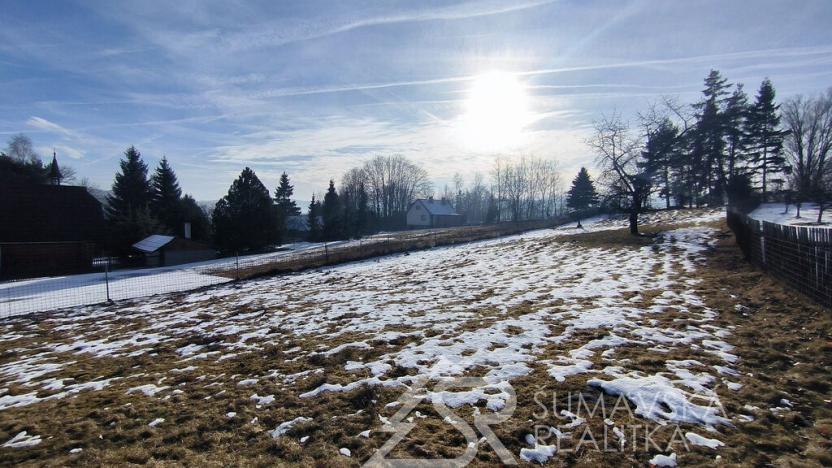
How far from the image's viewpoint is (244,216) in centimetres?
3759

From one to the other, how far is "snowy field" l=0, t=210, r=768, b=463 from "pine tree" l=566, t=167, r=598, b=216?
51.0 metres

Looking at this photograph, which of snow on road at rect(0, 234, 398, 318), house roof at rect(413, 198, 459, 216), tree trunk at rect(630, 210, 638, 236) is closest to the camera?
snow on road at rect(0, 234, 398, 318)

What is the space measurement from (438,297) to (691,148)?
42.6m

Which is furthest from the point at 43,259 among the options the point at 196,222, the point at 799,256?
the point at 799,256

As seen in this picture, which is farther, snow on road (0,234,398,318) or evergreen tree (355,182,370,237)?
evergreen tree (355,182,370,237)

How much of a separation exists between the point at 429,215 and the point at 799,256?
6938cm

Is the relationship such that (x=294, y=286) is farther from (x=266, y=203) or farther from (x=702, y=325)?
(x=266, y=203)

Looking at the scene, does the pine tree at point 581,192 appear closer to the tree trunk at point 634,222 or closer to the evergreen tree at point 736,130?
the evergreen tree at point 736,130

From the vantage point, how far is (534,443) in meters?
3.29

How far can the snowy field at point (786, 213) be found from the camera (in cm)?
2574

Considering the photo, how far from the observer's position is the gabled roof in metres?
31.2

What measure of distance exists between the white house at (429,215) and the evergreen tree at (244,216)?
41849 mm

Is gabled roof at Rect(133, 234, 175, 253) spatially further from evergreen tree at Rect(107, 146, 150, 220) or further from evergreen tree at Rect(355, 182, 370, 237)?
evergreen tree at Rect(355, 182, 370, 237)

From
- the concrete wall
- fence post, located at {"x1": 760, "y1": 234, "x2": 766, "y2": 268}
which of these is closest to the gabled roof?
the concrete wall
